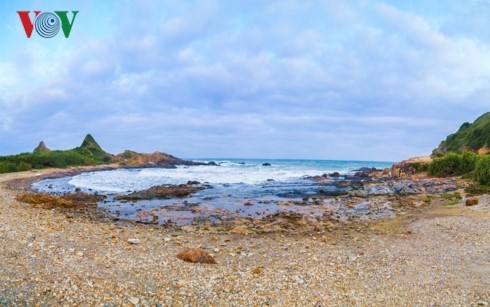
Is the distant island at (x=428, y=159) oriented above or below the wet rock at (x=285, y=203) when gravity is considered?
above

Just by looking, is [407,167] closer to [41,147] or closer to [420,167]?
[420,167]

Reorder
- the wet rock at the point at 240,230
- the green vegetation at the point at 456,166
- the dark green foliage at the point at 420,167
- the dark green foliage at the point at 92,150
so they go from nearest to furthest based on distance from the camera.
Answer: the wet rock at the point at 240,230, the green vegetation at the point at 456,166, the dark green foliage at the point at 420,167, the dark green foliage at the point at 92,150

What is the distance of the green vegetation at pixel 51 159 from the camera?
5321 cm

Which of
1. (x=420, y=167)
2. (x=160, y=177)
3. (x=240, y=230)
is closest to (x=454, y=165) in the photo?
(x=420, y=167)

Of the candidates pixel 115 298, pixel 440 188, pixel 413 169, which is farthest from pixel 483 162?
pixel 115 298

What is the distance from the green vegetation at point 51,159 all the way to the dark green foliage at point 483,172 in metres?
57.0

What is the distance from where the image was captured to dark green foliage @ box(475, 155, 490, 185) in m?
28.3

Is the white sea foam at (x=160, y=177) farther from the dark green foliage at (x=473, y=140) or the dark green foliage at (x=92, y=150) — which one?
the dark green foliage at (x=473, y=140)

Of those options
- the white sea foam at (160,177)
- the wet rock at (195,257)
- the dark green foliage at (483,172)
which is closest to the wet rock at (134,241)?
the wet rock at (195,257)

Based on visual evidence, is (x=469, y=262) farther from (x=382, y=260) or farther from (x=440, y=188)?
(x=440, y=188)

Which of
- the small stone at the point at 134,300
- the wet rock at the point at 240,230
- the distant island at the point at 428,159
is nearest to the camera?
the small stone at the point at 134,300

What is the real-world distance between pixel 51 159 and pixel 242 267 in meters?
66.0

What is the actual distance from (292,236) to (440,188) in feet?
74.7

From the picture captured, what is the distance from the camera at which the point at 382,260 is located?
11203 millimetres
